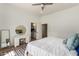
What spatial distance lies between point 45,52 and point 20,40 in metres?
1.23

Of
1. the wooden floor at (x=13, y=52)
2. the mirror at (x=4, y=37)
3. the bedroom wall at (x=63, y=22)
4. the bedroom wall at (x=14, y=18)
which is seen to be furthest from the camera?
the bedroom wall at (x=63, y=22)

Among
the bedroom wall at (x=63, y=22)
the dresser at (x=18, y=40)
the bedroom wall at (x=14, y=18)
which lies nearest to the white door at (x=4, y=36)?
the bedroom wall at (x=14, y=18)

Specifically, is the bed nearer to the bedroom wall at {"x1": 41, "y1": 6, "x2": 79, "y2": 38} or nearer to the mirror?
the mirror

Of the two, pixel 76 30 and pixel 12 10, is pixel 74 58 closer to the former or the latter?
pixel 12 10

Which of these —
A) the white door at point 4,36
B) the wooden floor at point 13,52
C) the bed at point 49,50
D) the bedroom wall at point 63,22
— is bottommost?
the wooden floor at point 13,52

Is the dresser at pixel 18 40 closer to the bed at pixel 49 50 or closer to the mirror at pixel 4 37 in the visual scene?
the mirror at pixel 4 37

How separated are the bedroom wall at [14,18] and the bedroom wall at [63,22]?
0.51 metres

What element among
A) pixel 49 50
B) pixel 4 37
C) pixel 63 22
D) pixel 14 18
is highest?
pixel 14 18

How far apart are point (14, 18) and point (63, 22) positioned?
5.96 ft

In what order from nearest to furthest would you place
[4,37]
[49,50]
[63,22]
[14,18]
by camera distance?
[49,50] → [14,18] → [4,37] → [63,22]

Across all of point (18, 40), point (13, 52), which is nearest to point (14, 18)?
point (18, 40)

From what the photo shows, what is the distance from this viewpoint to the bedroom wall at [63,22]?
2643 millimetres

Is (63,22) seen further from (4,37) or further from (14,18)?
(4,37)

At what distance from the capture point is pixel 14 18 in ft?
8.15
